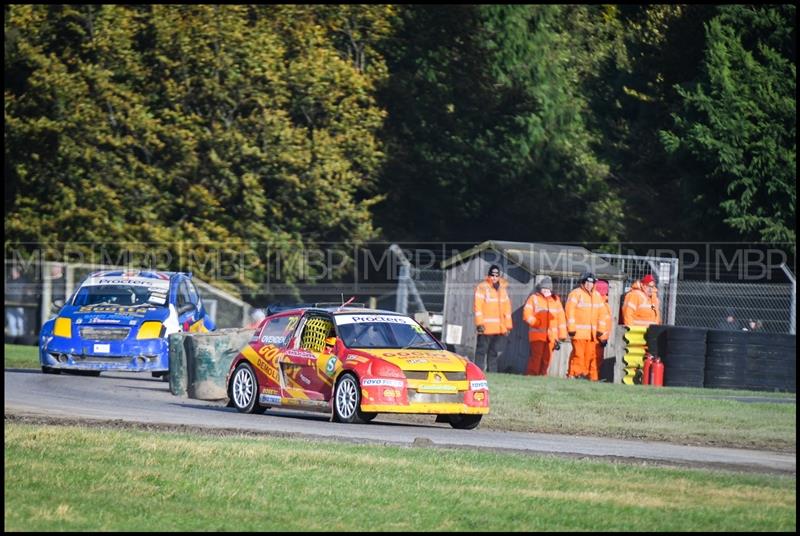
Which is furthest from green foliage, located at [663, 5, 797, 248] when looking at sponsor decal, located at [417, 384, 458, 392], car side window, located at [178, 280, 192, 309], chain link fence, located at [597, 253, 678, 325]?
sponsor decal, located at [417, 384, 458, 392]

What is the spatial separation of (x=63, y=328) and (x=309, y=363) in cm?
738

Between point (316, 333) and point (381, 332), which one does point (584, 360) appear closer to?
point (381, 332)

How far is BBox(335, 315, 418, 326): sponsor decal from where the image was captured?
58.1 feet

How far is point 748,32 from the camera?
1494 inches

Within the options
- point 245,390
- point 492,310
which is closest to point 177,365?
point 245,390

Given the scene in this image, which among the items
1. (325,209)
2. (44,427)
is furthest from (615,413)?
(325,209)

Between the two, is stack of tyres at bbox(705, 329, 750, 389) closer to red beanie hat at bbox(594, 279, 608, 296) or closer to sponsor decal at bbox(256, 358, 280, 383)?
red beanie hat at bbox(594, 279, 608, 296)

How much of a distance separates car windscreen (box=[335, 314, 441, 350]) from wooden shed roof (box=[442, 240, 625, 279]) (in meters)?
10.6

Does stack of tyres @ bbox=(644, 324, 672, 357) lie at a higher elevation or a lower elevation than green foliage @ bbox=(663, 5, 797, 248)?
lower

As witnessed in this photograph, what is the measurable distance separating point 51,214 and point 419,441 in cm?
3034

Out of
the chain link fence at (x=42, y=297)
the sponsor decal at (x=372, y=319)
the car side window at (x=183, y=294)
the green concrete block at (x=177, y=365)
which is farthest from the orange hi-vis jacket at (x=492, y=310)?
the chain link fence at (x=42, y=297)

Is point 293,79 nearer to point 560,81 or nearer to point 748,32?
point 560,81

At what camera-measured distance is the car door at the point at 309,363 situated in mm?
17344

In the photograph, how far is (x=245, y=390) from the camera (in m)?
18.7
